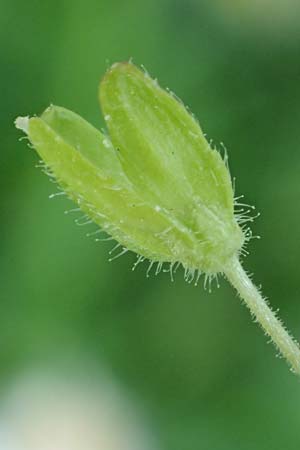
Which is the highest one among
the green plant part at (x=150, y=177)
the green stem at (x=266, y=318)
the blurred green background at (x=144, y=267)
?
the blurred green background at (x=144, y=267)

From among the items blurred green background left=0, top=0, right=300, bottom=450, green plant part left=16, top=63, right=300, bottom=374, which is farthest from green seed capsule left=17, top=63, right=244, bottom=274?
blurred green background left=0, top=0, right=300, bottom=450

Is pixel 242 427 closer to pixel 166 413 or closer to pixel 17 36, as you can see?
pixel 166 413

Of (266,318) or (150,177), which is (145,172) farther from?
(266,318)

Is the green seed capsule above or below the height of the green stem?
above

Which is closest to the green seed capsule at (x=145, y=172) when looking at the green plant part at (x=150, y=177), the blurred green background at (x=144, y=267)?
the green plant part at (x=150, y=177)

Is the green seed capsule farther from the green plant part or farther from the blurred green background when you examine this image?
the blurred green background

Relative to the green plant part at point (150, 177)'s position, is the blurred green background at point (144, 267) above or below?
above

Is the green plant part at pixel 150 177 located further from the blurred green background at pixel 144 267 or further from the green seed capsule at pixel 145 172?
the blurred green background at pixel 144 267
